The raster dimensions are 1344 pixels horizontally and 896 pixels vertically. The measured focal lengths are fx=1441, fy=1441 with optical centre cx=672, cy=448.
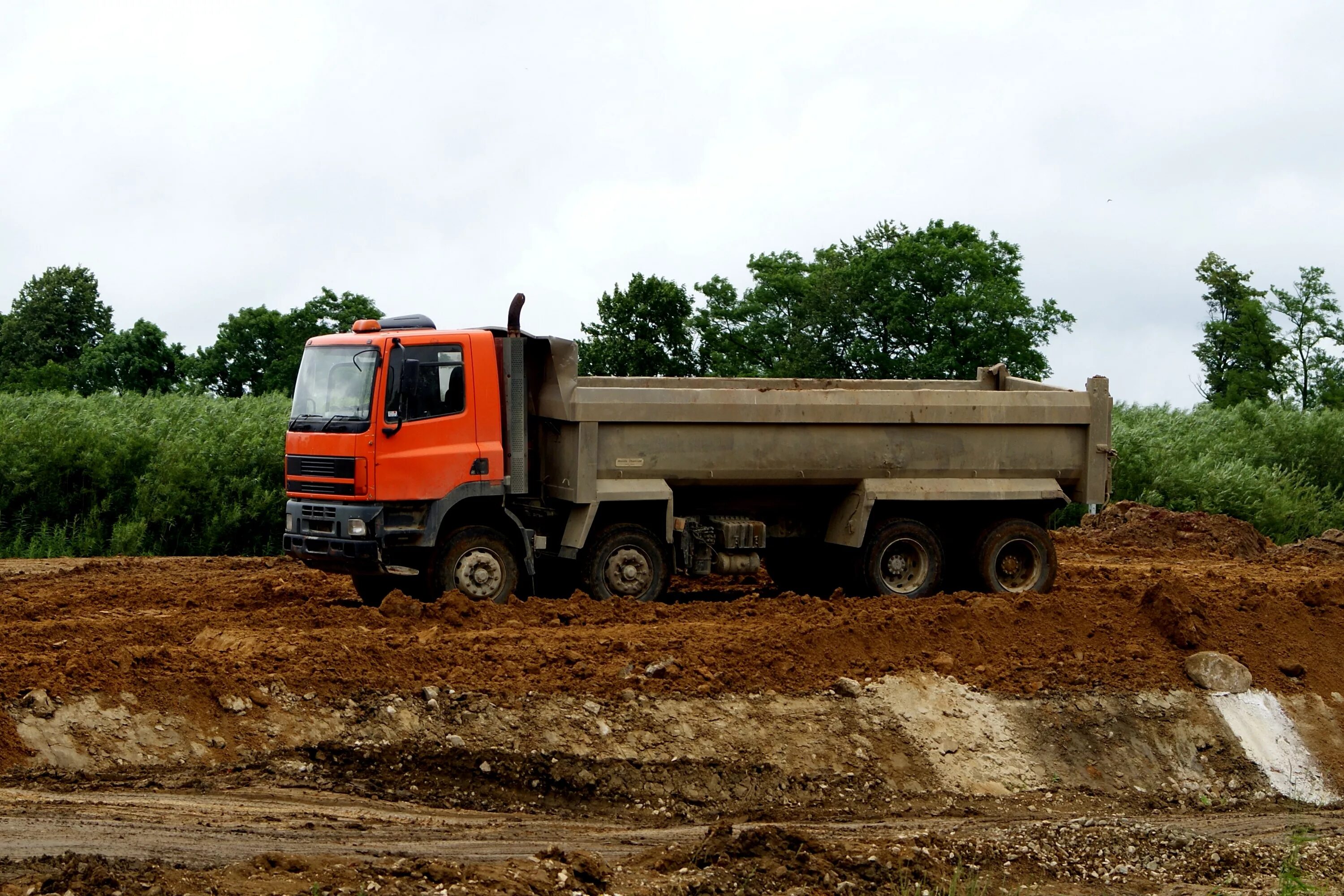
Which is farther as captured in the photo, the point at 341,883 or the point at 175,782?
the point at 175,782

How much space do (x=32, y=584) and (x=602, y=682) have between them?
880 cm

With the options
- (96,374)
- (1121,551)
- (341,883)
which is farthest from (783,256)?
(341,883)

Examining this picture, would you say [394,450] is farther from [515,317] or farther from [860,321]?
[860,321]

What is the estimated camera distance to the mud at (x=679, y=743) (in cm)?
796

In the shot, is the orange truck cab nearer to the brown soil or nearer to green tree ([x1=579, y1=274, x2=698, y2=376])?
the brown soil

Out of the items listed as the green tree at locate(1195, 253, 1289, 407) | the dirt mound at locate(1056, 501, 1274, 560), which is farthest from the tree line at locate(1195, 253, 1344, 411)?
the dirt mound at locate(1056, 501, 1274, 560)

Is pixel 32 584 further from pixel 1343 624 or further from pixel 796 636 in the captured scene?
pixel 1343 624

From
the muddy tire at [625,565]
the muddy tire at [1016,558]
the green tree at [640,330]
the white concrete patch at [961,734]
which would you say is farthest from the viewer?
the green tree at [640,330]

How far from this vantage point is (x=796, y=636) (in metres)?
12.0

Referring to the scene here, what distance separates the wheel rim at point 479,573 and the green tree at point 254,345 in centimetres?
3326

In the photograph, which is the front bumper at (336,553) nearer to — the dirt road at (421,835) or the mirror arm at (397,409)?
the mirror arm at (397,409)

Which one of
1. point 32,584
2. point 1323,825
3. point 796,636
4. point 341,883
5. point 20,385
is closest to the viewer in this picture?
point 341,883

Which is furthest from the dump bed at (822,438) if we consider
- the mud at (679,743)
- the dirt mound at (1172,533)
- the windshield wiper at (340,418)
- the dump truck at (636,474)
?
the dirt mound at (1172,533)

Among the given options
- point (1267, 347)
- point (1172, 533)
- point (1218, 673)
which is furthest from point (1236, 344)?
point (1218, 673)
